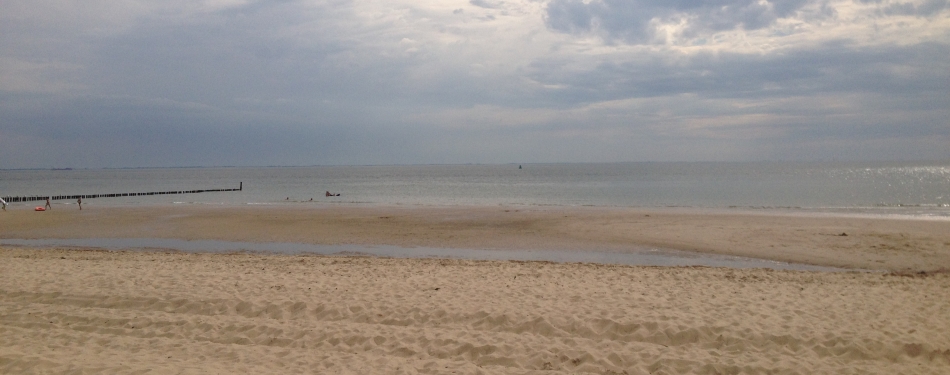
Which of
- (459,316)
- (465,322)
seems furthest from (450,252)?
(465,322)

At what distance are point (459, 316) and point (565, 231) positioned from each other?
14.5 metres

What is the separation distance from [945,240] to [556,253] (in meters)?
12.6

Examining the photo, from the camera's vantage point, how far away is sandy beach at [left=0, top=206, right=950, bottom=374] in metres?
6.50

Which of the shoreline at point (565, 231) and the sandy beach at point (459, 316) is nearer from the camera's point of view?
the sandy beach at point (459, 316)

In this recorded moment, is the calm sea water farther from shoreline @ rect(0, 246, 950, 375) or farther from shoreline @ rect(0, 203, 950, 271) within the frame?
shoreline @ rect(0, 246, 950, 375)

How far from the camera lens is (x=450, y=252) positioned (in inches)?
664

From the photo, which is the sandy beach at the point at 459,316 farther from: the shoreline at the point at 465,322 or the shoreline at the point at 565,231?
the shoreline at the point at 565,231

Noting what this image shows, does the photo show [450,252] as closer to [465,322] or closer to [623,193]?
[465,322]

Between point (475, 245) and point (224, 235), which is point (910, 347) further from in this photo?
point (224, 235)

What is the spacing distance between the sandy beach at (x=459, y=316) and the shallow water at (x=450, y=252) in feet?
5.87

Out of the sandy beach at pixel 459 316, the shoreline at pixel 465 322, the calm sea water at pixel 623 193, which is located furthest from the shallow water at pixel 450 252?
the calm sea water at pixel 623 193

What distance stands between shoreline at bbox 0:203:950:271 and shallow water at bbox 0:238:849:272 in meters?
0.77

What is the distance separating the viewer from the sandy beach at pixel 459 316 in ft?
21.3

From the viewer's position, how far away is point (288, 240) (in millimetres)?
19922
